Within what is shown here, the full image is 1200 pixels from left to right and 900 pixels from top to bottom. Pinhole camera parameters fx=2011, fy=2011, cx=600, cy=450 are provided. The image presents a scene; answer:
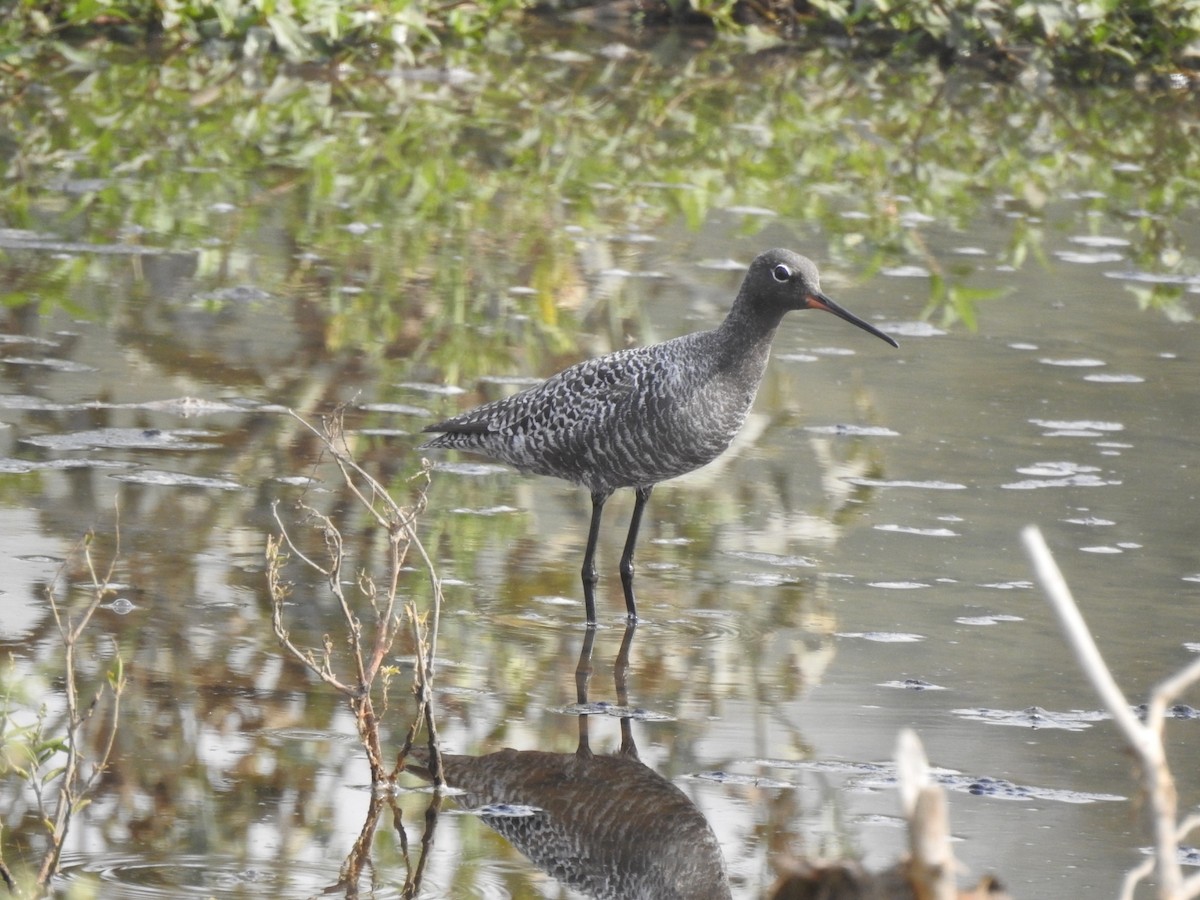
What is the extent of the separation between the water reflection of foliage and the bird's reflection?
3986mm

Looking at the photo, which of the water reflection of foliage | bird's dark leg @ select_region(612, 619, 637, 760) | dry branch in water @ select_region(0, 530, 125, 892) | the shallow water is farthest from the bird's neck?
the water reflection of foliage

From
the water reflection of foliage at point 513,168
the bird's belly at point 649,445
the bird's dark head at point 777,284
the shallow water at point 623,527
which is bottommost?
the water reflection of foliage at point 513,168

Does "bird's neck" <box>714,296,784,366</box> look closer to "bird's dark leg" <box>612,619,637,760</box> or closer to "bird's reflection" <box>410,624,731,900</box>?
"bird's dark leg" <box>612,619,637,760</box>

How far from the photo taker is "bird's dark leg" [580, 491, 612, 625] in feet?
20.1

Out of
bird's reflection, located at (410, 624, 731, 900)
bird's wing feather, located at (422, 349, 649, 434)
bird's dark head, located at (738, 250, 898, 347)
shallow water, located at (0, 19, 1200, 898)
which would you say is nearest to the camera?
bird's reflection, located at (410, 624, 731, 900)

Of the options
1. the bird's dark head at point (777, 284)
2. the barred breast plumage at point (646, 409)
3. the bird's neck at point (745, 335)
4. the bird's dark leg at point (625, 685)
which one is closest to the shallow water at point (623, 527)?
the bird's dark leg at point (625, 685)

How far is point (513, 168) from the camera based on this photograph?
1335cm

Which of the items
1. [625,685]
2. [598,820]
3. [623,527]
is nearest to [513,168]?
[623,527]

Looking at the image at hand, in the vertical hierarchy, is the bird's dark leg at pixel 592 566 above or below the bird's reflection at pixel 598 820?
below

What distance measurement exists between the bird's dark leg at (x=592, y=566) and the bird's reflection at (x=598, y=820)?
979 millimetres

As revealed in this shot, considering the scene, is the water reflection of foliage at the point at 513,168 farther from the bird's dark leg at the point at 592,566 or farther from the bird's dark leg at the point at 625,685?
the bird's dark leg at the point at 625,685

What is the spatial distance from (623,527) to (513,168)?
6.56 metres

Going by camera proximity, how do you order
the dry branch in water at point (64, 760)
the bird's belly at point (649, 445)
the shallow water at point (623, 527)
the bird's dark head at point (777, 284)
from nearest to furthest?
the dry branch in water at point (64, 760), the shallow water at point (623, 527), the bird's belly at point (649, 445), the bird's dark head at point (777, 284)

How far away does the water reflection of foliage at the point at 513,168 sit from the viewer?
10.5 metres
